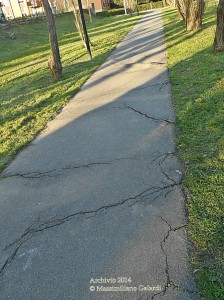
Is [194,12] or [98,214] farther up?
[194,12]

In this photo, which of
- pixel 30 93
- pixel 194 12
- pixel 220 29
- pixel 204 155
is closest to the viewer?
pixel 204 155

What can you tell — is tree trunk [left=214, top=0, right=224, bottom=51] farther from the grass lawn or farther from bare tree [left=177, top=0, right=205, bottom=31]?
bare tree [left=177, top=0, right=205, bottom=31]

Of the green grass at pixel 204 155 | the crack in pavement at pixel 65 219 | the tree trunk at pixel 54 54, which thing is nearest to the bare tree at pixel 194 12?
the green grass at pixel 204 155

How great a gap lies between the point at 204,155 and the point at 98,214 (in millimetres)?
1615

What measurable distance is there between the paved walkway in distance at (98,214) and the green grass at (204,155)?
12cm

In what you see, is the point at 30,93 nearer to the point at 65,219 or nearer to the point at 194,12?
the point at 65,219

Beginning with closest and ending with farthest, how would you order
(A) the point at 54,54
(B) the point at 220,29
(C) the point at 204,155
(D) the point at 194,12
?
1. (C) the point at 204,155
2. (B) the point at 220,29
3. (A) the point at 54,54
4. (D) the point at 194,12

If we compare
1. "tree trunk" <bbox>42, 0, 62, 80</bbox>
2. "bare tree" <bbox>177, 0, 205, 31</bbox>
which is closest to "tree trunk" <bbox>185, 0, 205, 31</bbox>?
"bare tree" <bbox>177, 0, 205, 31</bbox>

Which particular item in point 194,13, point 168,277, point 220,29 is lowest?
point 168,277

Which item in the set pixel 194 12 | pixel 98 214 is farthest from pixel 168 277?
pixel 194 12

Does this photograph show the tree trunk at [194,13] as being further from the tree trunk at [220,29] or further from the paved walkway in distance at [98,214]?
the paved walkway in distance at [98,214]

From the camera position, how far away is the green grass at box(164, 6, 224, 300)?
2.16 meters

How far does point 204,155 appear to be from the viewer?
11.5 ft

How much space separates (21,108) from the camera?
7.03 meters
